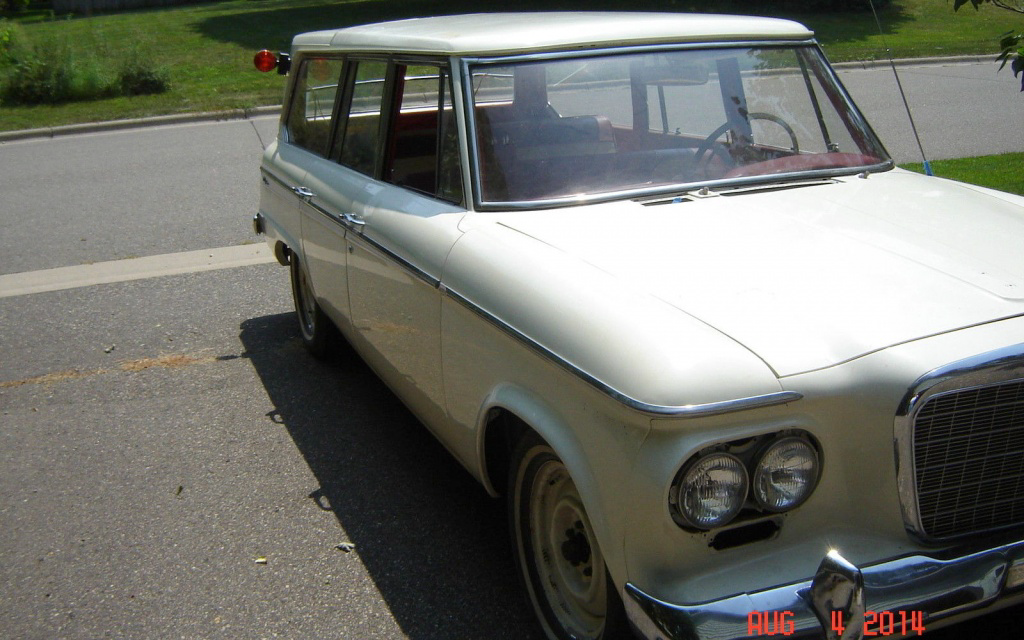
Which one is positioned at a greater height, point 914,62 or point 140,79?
point 140,79

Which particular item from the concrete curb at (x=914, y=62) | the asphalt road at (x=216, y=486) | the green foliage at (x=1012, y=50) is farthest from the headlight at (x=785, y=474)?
the concrete curb at (x=914, y=62)

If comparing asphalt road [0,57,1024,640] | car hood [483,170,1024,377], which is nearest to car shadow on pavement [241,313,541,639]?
asphalt road [0,57,1024,640]

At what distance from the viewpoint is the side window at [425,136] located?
355 centimetres

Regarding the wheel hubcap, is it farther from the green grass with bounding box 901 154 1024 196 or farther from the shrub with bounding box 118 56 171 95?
the shrub with bounding box 118 56 171 95

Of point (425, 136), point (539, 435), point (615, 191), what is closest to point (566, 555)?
point (539, 435)

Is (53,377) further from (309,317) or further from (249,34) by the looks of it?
(249,34)

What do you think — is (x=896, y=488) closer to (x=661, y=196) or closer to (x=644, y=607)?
(x=644, y=607)

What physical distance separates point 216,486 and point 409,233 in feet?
4.96

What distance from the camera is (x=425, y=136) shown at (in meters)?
3.80

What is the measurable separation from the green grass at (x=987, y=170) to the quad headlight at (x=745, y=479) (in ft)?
21.1

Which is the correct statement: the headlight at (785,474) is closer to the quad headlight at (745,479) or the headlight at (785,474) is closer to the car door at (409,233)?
the quad headlight at (745,479)

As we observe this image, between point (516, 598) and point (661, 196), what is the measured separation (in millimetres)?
1462

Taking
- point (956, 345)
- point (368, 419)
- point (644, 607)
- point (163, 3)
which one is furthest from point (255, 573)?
point (163, 3)

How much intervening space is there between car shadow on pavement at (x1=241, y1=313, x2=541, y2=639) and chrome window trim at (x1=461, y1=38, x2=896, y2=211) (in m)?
1.26
